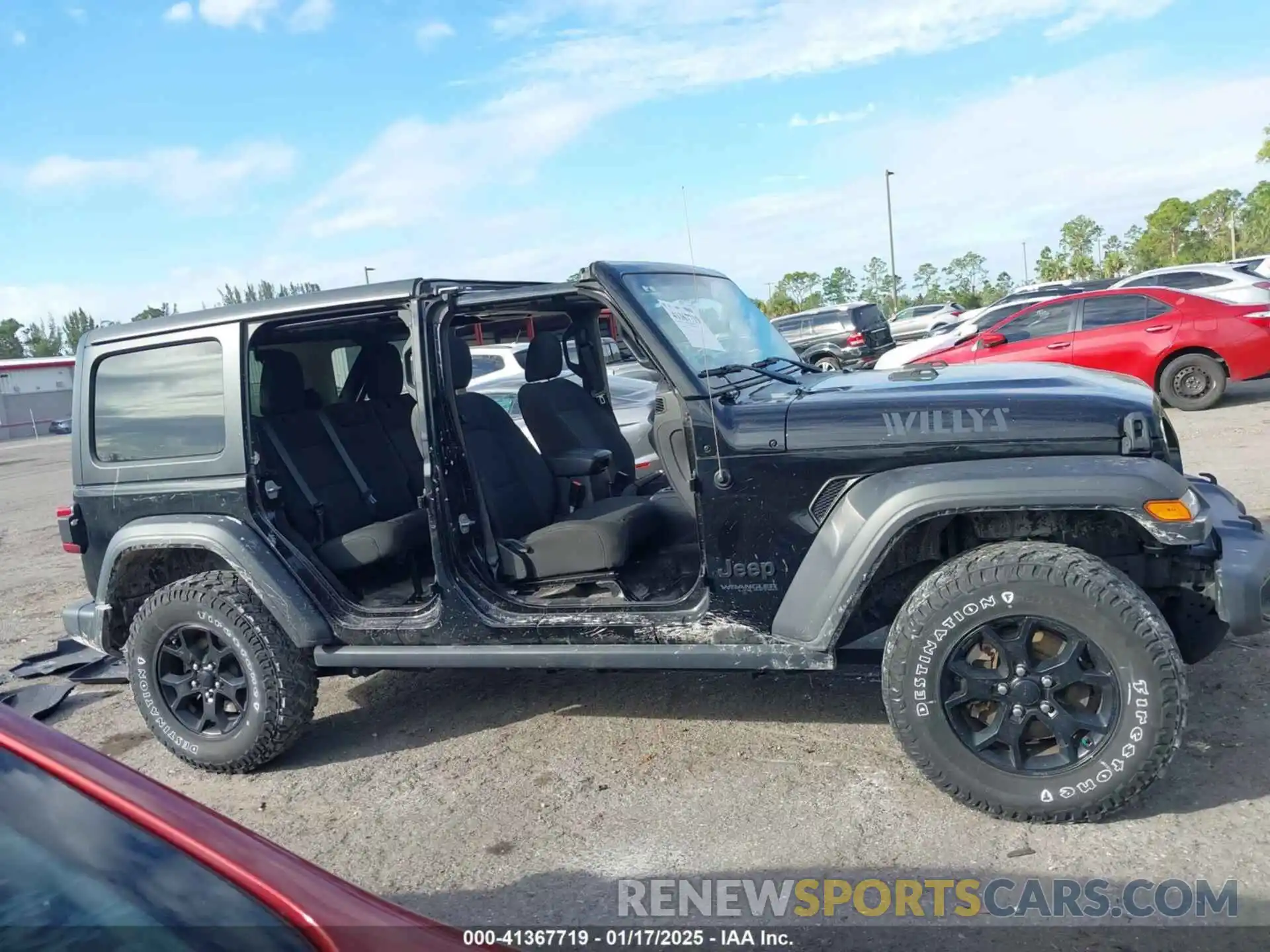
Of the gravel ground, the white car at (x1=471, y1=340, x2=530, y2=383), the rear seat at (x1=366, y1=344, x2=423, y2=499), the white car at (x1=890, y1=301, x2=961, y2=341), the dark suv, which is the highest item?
the white car at (x1=890, y1=301, x2=961, y2=341)

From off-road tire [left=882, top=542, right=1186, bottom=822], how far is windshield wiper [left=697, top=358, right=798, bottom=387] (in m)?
1.15

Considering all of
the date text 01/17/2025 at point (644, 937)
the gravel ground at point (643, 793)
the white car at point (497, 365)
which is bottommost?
the date text 01/17/2025 at point (644, 937)

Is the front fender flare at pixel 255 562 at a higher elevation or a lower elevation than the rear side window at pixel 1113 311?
lower

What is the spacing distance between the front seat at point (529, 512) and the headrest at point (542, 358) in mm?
247

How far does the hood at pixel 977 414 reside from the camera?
136 inches

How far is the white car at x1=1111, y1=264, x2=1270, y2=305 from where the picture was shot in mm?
11852

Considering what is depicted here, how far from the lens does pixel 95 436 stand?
478 centimetres

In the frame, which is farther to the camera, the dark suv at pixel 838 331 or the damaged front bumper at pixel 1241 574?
the dark suv at pixel 838 331

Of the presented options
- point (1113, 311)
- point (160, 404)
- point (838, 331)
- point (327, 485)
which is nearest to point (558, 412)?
point (327, 485)

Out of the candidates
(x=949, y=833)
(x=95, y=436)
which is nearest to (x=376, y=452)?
(x=95, y=436)

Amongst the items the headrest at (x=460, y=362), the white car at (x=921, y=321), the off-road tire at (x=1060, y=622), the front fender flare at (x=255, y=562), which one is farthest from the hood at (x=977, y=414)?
the white car at (x=921, y=321)

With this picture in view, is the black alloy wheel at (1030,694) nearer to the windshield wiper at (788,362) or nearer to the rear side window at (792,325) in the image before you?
the windshield wiper at (788,362)

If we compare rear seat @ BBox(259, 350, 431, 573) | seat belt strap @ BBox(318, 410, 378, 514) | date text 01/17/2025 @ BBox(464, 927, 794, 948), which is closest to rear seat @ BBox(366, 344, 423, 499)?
rear seat @ BBox(259, 350, 431, 573)

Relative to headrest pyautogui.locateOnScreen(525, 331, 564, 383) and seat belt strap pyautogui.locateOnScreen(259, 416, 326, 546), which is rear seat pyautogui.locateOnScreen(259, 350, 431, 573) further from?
headrest pyautogui.locateOnScreen(525, 331, 564, 383)
